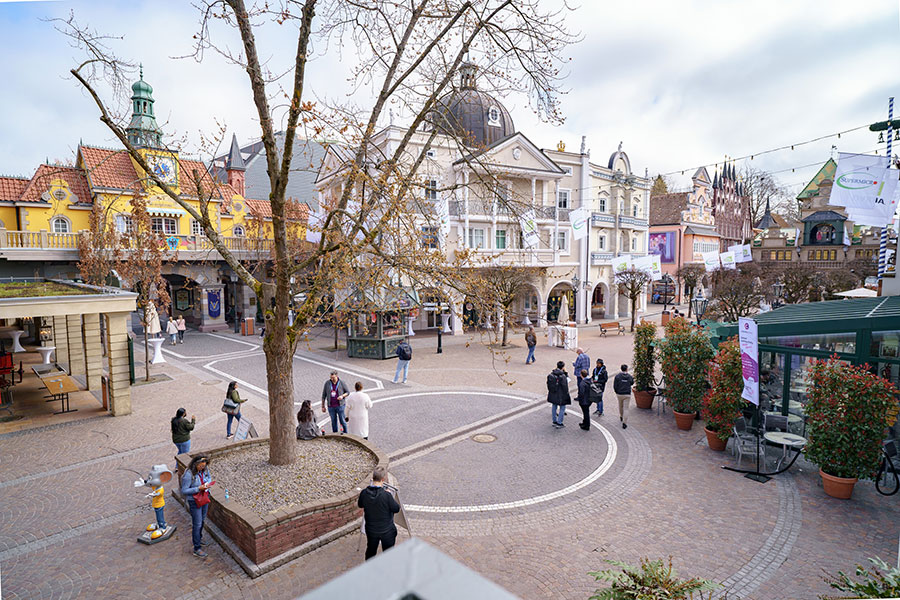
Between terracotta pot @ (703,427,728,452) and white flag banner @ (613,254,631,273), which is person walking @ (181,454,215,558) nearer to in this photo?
terracotta pot @ (703,427,728,452)

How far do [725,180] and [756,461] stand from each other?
7108 centimetres

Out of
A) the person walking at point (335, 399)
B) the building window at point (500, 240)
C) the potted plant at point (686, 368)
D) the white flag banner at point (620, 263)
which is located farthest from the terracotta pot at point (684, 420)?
the building window at point (500, 240)

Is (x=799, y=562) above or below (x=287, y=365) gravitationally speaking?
below

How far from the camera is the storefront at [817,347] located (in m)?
9.49

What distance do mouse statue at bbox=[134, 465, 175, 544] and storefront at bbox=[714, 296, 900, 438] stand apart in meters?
11.2

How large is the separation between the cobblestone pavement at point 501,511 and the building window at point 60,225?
19.7 metres

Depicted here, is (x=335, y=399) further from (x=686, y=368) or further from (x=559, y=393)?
(x=686, y=368)

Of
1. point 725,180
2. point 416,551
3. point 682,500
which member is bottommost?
point 682,500

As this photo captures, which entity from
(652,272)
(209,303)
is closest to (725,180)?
(652,272)

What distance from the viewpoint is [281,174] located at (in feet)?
23.4

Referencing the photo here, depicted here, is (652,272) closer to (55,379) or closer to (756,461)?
(756,461)

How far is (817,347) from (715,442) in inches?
126

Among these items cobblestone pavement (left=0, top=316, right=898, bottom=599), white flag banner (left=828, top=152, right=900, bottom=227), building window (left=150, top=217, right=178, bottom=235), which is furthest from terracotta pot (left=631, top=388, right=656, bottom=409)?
building window (left=150, top=217, right=178, bottom=235)

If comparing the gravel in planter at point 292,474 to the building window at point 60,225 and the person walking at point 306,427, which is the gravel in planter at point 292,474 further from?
the building window at point 60,225
